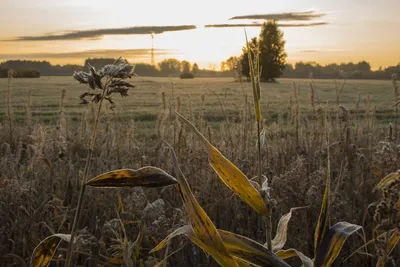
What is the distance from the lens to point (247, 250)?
933 mm

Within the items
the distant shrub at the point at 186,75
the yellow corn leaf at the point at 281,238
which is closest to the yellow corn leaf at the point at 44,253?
the yellow corn leaf at the point at 281,238

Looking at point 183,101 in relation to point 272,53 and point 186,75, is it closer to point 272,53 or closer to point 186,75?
point 186,75

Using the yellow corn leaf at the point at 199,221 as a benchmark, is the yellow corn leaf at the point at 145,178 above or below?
above

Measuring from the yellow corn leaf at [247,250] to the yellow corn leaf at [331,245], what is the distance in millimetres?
71

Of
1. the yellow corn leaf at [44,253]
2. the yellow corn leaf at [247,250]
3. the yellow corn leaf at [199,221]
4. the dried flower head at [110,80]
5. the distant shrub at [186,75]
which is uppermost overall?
the dried flower head at [110,80]

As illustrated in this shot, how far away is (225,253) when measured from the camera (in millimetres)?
871

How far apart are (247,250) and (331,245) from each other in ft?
0.56

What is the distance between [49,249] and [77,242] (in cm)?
60

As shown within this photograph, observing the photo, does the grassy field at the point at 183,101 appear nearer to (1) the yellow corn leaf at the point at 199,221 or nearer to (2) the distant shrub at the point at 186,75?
(1) the yellow corn leaf at the point at 199,221

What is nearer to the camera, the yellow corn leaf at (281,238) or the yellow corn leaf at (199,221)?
the yellow corn leaf at (199,221)

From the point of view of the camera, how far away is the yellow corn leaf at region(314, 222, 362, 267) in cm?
91

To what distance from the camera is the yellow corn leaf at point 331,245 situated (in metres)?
0.91

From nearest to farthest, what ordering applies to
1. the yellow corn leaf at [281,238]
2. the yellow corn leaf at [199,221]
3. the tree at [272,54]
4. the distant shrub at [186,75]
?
1. the yellow corn leaf at [199,221]
2. the yellow corn leaf at [281,238]
3. the distant shrub at [186,75]
4. the tree at [272,54]

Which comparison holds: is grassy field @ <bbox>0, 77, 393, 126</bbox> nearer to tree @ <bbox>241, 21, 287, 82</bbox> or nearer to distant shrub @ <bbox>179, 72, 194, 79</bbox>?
distant shrub @ <bbox>179, 72, 194, 79</bbox>
